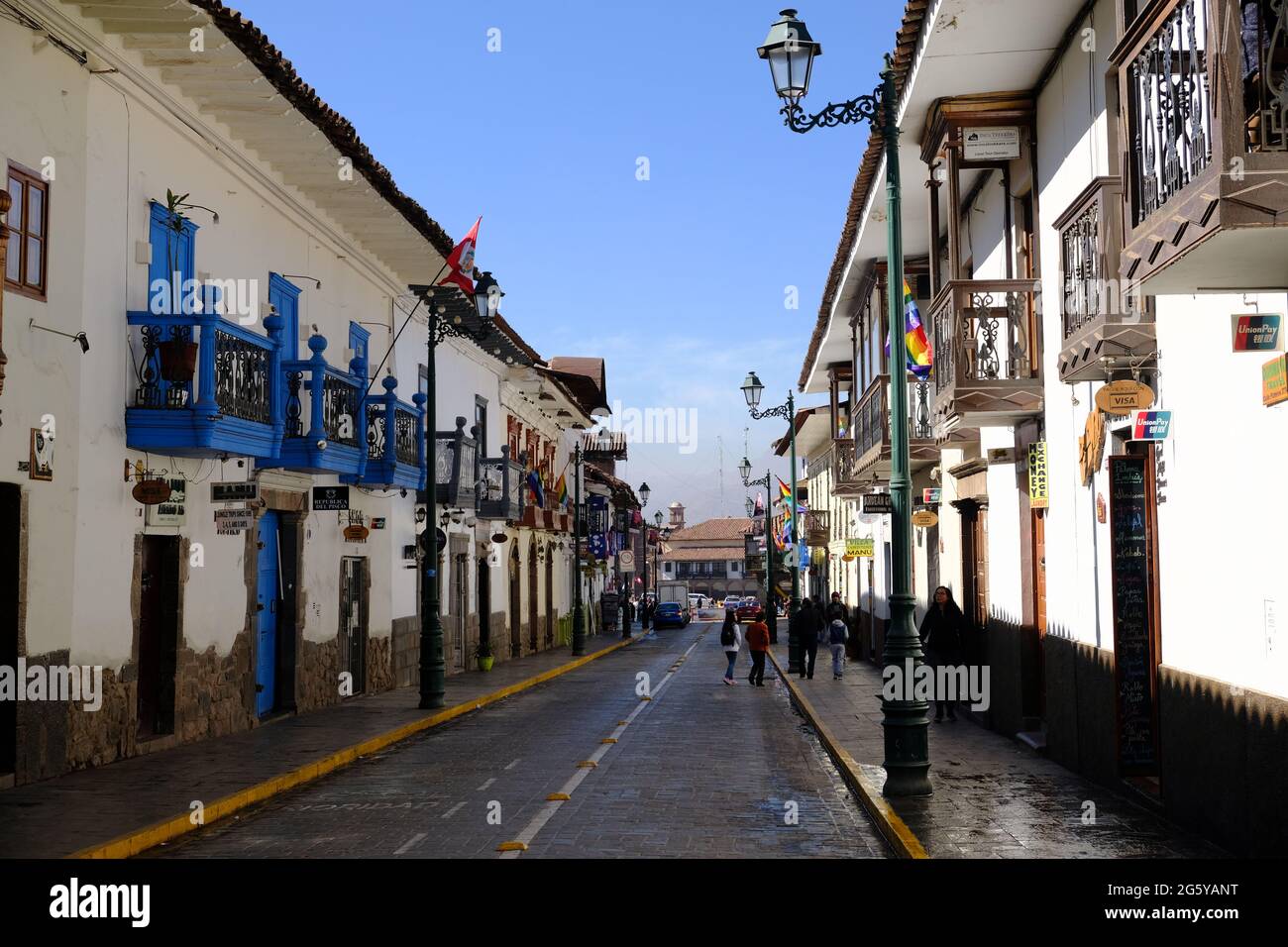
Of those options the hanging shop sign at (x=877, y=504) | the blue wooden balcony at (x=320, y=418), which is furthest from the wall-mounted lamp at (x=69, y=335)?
the hanging shop sign at (x=877, y=504)

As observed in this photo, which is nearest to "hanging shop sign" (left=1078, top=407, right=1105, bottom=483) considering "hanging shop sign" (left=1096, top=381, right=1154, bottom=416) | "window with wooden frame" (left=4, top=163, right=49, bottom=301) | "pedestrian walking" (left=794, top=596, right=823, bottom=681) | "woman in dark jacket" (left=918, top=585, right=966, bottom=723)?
"hanging shop sign" (left=1096, top=381, right=1154, bottom=416)

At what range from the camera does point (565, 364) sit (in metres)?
59.2

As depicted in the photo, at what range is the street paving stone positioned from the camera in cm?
935

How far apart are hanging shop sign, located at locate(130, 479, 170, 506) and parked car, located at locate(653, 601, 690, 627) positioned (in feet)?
189

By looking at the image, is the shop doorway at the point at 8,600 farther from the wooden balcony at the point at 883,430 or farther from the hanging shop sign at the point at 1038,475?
the wooden balcony at the point at 883,430

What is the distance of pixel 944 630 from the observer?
55.5 ft

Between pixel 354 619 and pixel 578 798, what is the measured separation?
11.3 metres

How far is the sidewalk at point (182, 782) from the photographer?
925cm

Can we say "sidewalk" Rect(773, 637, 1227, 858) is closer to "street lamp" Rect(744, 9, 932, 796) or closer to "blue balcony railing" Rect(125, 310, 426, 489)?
"street lamp" Rect(744, 9, 932, 796)

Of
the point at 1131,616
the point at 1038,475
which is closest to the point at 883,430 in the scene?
the point at 1038,475

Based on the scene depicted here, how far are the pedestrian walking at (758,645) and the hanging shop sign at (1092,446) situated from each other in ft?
48.0

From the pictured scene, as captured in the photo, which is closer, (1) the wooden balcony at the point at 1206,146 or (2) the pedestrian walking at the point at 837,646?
(1) the wooden balcony at the point at 1206,146

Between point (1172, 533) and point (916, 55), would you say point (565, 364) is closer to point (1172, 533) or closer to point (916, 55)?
point (916, 55)
